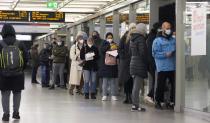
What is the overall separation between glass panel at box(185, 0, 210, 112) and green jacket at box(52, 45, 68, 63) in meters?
8.22

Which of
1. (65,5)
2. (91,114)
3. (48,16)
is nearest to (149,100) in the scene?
(91,114)

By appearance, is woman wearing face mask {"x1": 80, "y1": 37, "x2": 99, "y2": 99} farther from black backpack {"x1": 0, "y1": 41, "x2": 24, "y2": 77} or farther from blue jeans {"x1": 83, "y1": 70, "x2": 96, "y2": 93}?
black backpack {"x1": 0, "y1": 41, "x2": 24, "y2": 77}

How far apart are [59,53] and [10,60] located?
30.5 ft

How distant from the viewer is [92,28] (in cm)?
1870

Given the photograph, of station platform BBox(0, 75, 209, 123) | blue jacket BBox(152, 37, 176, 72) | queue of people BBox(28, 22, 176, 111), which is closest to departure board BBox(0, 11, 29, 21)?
queue of people BBox(28, 22, 176, 111)

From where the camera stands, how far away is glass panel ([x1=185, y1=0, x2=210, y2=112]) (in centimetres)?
991

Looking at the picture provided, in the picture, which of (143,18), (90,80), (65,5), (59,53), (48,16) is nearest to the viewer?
(143,18)

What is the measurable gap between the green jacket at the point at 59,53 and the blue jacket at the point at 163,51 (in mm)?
7682

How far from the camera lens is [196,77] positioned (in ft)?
34.0

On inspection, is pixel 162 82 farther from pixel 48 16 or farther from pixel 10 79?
pixel 48 16

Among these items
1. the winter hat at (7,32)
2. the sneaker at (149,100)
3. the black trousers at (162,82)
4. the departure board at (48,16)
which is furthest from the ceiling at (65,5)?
the winter hat at (7,32)

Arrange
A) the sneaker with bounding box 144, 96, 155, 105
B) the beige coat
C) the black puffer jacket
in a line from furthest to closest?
1. the beige coat
2. the sneaker with bounding box 144, 96, 155, 105
3. the black puffer jacket

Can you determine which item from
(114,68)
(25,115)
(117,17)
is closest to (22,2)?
(117,17)

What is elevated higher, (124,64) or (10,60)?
(10,60)
